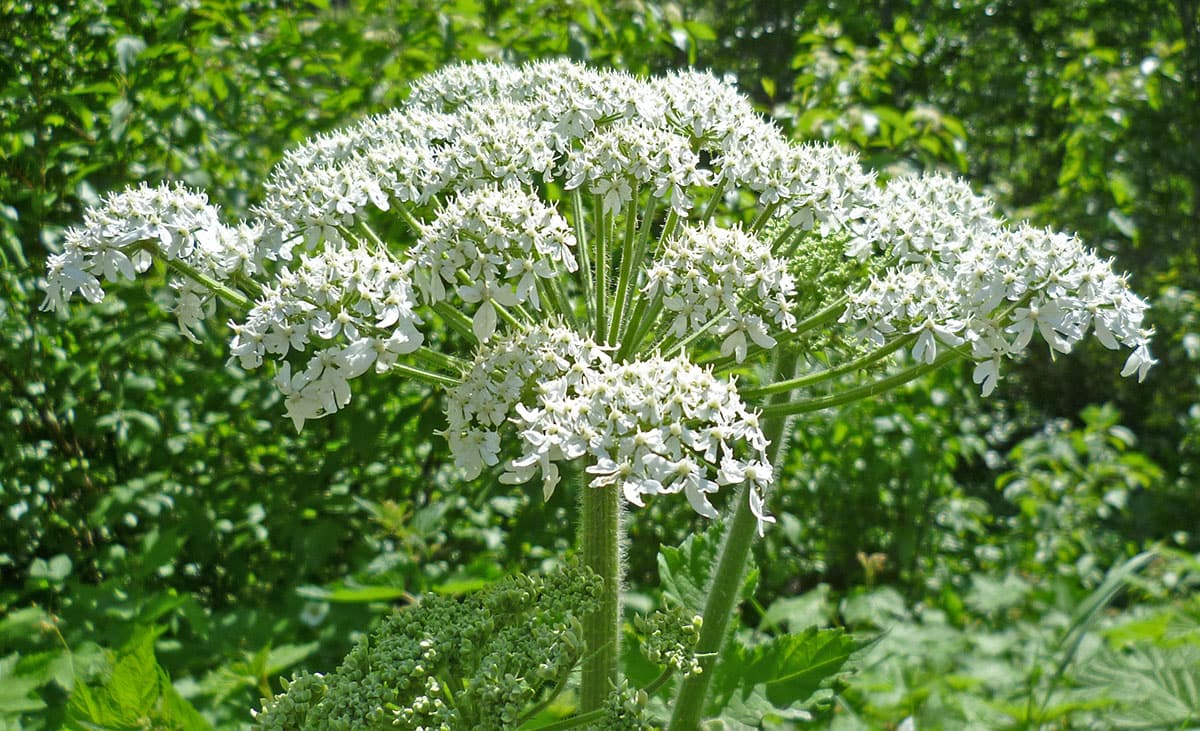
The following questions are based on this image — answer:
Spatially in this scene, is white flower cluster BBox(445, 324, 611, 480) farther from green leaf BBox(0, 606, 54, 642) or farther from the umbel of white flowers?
green leaf BBox(0, 606, 54, 642)

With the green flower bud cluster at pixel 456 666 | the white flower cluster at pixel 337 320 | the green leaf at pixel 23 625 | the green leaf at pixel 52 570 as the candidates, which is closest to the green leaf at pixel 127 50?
the green leaf at pixel 52 570

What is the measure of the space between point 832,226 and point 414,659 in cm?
148

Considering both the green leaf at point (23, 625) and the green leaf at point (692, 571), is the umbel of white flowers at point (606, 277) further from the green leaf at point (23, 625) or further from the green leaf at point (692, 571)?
the green leaf at point (23, 625)

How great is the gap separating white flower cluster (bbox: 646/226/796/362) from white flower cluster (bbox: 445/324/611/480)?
0.23 meters

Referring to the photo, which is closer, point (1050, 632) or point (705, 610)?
point (705, 610)

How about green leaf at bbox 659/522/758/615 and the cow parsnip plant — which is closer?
the cow parsnip plant

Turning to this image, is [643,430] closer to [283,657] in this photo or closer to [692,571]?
[692,571]

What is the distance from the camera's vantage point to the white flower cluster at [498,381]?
6.51ft

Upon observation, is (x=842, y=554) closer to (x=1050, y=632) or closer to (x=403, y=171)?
(x=1050, y=632)

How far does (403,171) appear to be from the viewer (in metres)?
2.37

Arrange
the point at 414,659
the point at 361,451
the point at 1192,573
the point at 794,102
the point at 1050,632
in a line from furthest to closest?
Answer: the point at 1192,573, the point at 794,102, the point at 1050,632, the point at 361,451, the point at 414,659

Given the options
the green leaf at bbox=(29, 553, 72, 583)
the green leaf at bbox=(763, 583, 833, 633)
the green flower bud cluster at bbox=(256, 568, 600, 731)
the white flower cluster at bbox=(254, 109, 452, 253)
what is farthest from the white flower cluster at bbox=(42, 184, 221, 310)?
the green leaf at bbox=(763, 583, 833, 633)

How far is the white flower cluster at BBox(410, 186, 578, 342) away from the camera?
2047 millimetres

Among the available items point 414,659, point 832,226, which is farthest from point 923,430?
point 414,659
